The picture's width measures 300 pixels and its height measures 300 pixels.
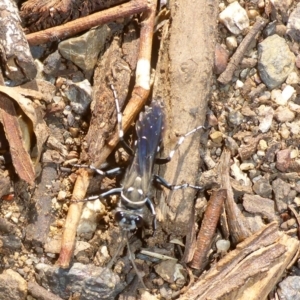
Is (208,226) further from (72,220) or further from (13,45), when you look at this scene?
(13,45)

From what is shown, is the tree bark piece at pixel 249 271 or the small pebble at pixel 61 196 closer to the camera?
the tree bark piece at pixel 249 271

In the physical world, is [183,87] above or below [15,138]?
above

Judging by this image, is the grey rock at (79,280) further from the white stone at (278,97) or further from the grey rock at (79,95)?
the white stone at (278,97)

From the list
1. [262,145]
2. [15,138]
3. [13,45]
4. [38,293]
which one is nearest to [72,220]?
[38,293]

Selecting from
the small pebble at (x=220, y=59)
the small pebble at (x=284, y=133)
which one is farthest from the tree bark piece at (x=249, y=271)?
the small pebble at (x=220, y=59)

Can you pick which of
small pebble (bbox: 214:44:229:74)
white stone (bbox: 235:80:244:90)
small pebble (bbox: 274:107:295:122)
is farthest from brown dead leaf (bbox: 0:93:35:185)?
small pebble (bbox: 274:107:295:122)

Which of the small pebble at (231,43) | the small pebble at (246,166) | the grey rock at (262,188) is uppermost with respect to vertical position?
the small pebble at (231,43)

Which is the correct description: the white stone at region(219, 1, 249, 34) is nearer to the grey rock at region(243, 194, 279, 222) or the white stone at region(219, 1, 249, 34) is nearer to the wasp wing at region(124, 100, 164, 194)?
the wasp wing at region(124, 100, 164, 194)
